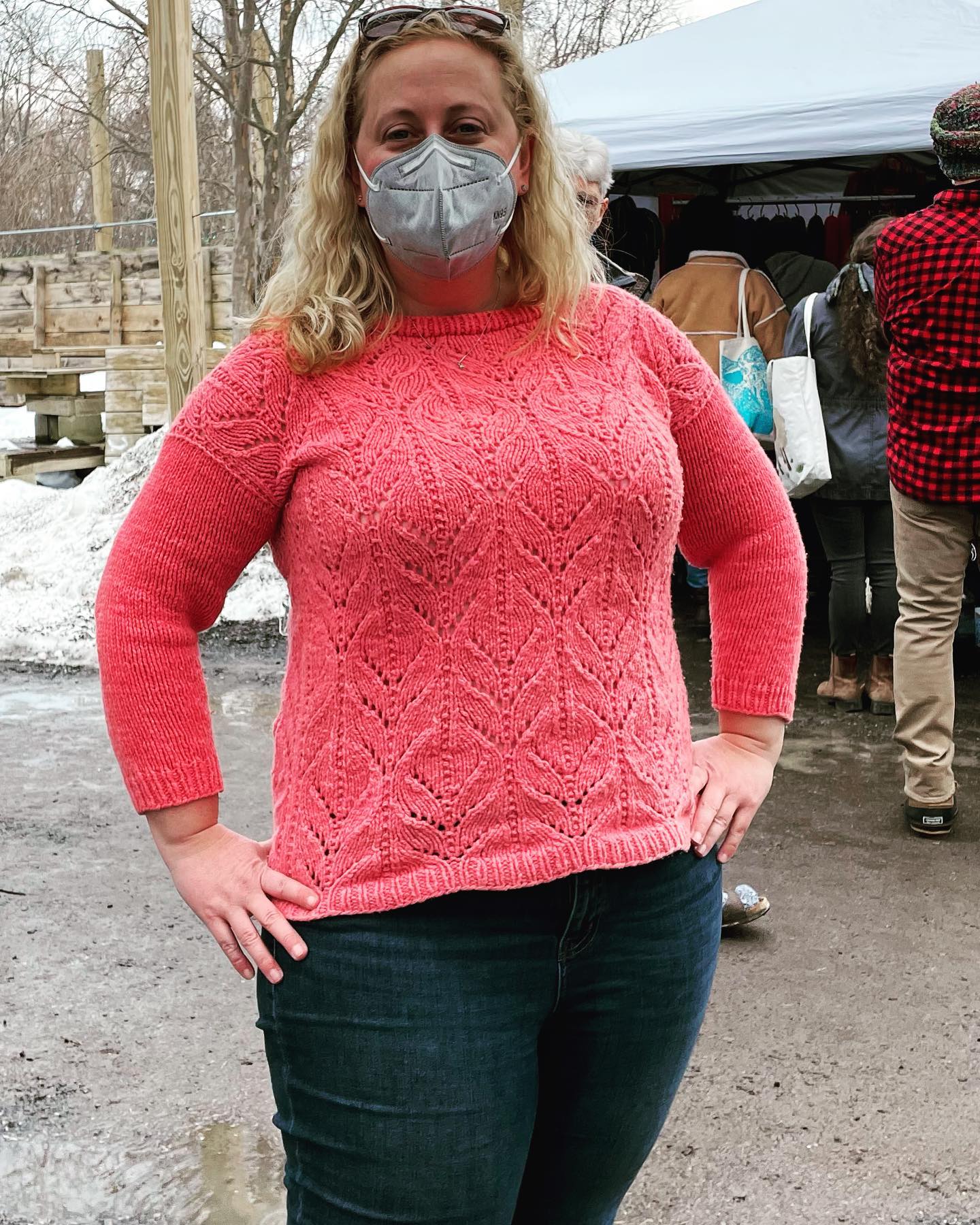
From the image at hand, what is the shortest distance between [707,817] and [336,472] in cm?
61

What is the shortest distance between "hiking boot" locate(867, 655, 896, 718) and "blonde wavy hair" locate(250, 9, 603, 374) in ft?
14.7

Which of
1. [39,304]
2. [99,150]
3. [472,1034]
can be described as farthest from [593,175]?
[99,150]

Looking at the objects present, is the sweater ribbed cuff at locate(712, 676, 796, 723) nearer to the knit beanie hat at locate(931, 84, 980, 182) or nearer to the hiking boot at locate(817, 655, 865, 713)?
the knit beanie hat at locate(931, 84, 980, 182)

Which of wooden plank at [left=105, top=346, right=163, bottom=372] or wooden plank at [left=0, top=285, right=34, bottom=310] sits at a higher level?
wooden plank at [left=0, top=285, right=34, bottom=310]

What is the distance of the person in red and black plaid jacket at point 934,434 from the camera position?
4262mm

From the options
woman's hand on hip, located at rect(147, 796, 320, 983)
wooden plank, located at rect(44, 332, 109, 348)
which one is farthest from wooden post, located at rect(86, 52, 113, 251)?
woman's hand on hip, located at rect(147, 796, 320, 983)

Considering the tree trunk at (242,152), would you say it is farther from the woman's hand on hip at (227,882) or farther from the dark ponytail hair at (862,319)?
the woman's hand on hip at (227,882)

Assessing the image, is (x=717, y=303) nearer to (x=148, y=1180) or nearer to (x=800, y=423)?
(x=800, y=423)

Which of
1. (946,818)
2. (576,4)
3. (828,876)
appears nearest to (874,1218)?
(828,876)

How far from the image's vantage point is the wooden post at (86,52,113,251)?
647 inches

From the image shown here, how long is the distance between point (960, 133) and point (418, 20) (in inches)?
119

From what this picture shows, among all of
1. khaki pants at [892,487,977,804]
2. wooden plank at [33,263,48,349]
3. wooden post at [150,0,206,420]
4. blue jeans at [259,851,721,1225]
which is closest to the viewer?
blue jeans at [259,851,721,1225]

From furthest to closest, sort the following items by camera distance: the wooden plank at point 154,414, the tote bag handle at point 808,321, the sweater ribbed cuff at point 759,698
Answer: the wooden plank at point 154,414, the tote bag handle at point 808,321, the sweater ribbed cuff at point 759,698

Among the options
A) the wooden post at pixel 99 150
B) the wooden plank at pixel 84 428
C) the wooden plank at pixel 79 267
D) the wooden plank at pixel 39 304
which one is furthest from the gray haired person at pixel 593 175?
the wooden post at pixel 99 150
